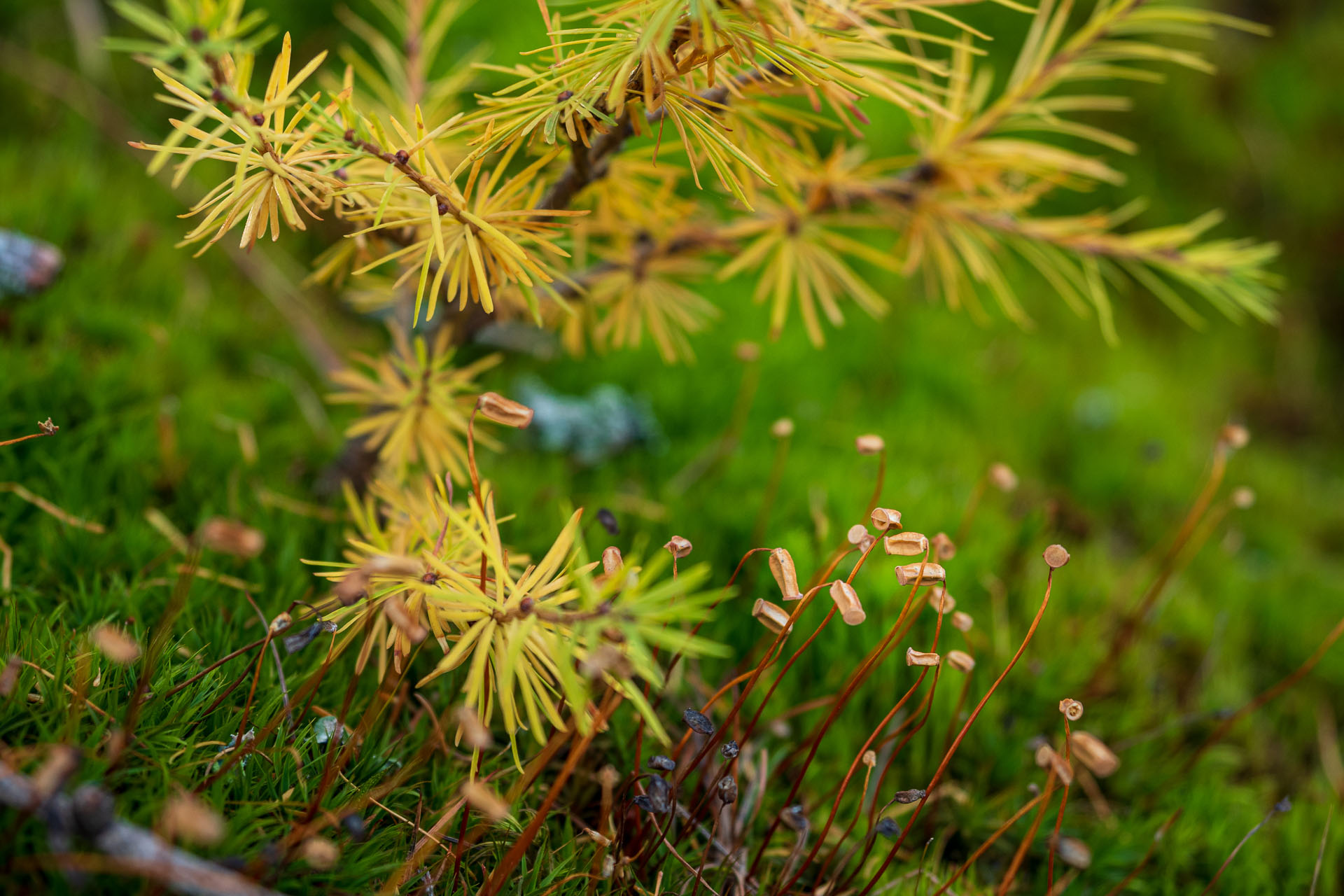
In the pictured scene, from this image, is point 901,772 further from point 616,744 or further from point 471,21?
point 471,21

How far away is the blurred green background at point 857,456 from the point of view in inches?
61.7

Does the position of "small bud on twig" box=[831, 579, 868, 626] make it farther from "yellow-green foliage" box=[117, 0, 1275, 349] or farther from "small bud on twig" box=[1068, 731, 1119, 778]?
"yellow-green foliage" box=[117, 0, 1275, 349]

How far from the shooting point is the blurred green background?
61.7 inches

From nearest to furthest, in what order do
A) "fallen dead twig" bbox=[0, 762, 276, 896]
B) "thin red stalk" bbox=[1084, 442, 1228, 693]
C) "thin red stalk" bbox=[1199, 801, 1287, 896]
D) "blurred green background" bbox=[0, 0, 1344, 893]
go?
"fallen dead twig" bbox=[0, 762, 276, 896] < "thin red stalk" bbox=[1199, 801, 1287, 896] < "blurred green background" bbox=[0, 0, 1344, 893] < "thin red stalk" bbox=[1084, 442, 1228, 693]

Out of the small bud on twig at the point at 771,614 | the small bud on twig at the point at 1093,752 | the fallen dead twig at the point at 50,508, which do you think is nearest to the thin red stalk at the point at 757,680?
the small bud on twig at the point at 771,614

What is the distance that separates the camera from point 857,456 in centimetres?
223

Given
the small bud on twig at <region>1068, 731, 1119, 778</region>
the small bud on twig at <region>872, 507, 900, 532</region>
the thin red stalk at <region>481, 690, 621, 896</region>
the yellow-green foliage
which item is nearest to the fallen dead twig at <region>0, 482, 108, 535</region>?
the yellow-green foliage

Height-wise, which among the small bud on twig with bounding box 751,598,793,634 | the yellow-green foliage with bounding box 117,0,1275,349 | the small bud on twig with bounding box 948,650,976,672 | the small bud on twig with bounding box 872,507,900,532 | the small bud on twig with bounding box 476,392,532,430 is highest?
the yellow-green foliage with bounding box 117,0,1275,349

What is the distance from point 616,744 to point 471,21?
2820 millimetres

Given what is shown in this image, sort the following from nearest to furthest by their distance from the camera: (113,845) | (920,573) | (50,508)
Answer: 1. (113,845)
2. (920,573)
3. (50,508)

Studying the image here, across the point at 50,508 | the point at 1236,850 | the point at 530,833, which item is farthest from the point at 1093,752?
the point at 50,508

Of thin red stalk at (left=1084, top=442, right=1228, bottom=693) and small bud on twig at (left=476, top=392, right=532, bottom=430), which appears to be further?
thin red stalk at (left=1084, top=442, right=1228, bottom=693)

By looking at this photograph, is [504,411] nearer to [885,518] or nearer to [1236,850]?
[885,518]

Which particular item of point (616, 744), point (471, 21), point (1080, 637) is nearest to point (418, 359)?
point (616, 744)
